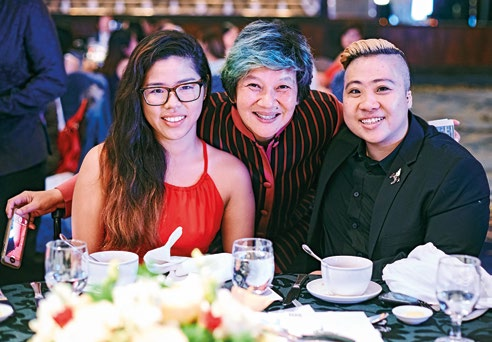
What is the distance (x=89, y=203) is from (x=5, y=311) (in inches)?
27.3

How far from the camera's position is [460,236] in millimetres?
2219

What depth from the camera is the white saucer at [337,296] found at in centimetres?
188

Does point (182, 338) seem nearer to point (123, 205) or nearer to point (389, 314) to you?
point (389, 314)

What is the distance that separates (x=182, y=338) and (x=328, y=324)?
29.2 inches

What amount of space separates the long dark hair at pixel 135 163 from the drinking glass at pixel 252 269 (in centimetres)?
68

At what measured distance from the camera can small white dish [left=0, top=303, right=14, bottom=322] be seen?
68.7 inches

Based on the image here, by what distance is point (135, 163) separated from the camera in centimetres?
244

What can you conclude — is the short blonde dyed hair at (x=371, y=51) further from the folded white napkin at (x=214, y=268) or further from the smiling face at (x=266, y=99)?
the folded white napkin at (x=214, y=268)

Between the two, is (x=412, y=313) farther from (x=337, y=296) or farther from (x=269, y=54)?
(x=269, y=54)

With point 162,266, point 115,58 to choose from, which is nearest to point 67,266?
point 162,266

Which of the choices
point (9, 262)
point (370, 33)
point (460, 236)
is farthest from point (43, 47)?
point (370, 33)

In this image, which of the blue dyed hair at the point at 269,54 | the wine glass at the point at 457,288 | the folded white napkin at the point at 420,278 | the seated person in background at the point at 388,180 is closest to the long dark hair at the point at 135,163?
the blue dyed hair at the point at 269,54

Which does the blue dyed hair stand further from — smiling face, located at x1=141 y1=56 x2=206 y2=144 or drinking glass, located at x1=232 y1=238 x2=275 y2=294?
drinking glass, located at x1=232 y1=238 x2=275 y2=294

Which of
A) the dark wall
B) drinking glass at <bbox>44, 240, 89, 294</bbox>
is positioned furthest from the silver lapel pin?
the dark wall
